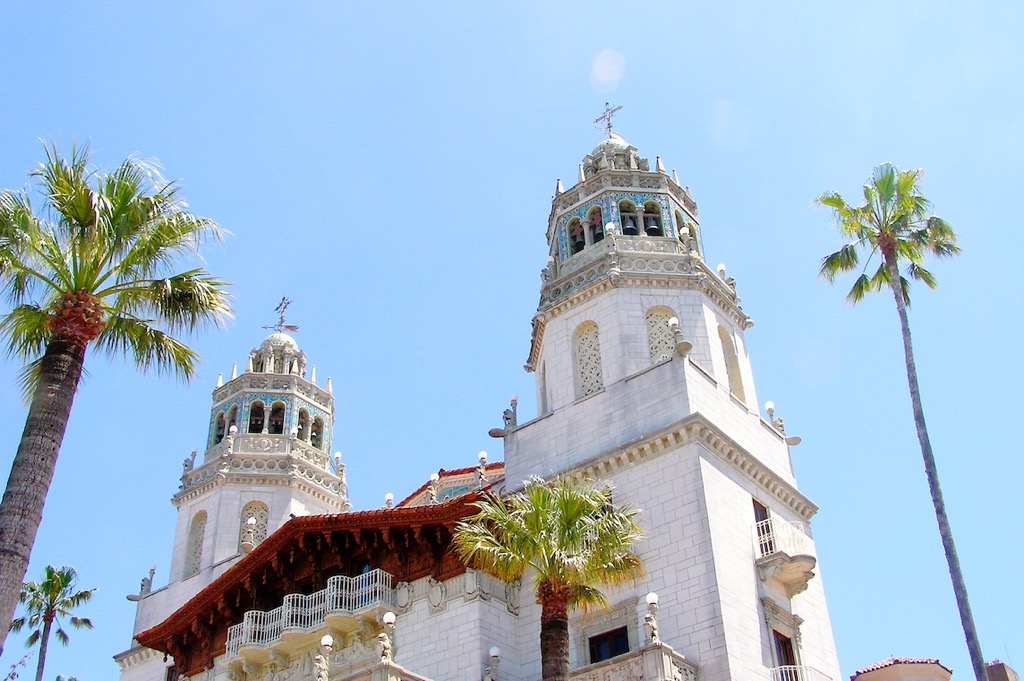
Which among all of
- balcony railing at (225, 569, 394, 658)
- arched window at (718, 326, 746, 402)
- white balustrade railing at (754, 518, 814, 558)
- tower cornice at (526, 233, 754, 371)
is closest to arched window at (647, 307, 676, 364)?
tower cornice at (526, 233, 754, 371)

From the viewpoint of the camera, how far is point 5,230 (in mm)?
17047

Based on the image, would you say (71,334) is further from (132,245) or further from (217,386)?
(217,386)

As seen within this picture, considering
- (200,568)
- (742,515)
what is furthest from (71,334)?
(200,568)

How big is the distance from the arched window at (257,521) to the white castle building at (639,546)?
4.73 metres

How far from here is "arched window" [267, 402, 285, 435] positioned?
1592 inches

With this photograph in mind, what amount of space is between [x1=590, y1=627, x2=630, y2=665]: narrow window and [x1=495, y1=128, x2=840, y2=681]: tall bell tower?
0.04 metres

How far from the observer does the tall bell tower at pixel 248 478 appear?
36844 mm

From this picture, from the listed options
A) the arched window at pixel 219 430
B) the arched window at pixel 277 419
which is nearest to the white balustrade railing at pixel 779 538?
the arched window at pixel 277 419

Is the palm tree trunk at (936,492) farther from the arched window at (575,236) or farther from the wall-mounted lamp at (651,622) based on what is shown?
the arched window at (575,236)

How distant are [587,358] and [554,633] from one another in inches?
451

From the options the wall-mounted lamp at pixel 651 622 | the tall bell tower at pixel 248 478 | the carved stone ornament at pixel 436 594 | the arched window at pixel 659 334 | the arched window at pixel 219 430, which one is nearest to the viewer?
the wall-mounted lamp at pixel 651 622

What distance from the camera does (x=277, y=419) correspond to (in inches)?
Result: 1602

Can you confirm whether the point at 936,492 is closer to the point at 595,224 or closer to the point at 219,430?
the point at 595,224

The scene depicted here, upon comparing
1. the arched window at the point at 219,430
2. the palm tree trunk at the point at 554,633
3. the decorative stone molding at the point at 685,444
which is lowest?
the palm tree trunk at the point at 554,633
